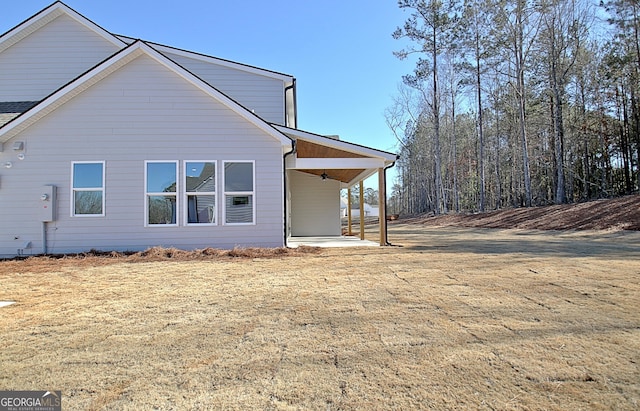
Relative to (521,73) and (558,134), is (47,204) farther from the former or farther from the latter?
(558,134)

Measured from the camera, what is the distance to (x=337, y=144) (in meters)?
9.23

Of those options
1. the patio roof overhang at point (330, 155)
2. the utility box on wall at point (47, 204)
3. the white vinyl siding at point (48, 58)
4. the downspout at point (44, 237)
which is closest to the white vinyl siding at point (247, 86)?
the white vinyl siding at point (48, 58)

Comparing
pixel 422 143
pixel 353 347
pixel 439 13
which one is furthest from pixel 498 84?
pixel 353 347

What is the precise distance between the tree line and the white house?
18236 millimetres

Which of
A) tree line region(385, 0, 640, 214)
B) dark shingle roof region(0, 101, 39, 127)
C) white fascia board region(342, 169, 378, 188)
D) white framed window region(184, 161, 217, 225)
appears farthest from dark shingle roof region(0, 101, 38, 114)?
tree line region(385, 0, 640, 214)

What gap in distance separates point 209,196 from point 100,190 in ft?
8.27

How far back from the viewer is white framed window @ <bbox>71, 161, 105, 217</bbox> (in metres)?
8.48

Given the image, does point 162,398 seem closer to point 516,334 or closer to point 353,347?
point 353,347

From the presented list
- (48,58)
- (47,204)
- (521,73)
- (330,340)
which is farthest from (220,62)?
(521,73)

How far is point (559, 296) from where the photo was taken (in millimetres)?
3959

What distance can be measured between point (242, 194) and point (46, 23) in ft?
31.3

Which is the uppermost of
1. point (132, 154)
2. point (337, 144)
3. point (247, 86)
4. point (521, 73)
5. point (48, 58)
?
point (521, 73)

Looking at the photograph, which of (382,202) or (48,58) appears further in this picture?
(48,58)

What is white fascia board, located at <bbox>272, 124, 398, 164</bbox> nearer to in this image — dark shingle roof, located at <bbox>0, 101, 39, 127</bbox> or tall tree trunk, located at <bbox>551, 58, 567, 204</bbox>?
dark shingle roof, located at <bbox>0, 101, 39, 127</bbox>
